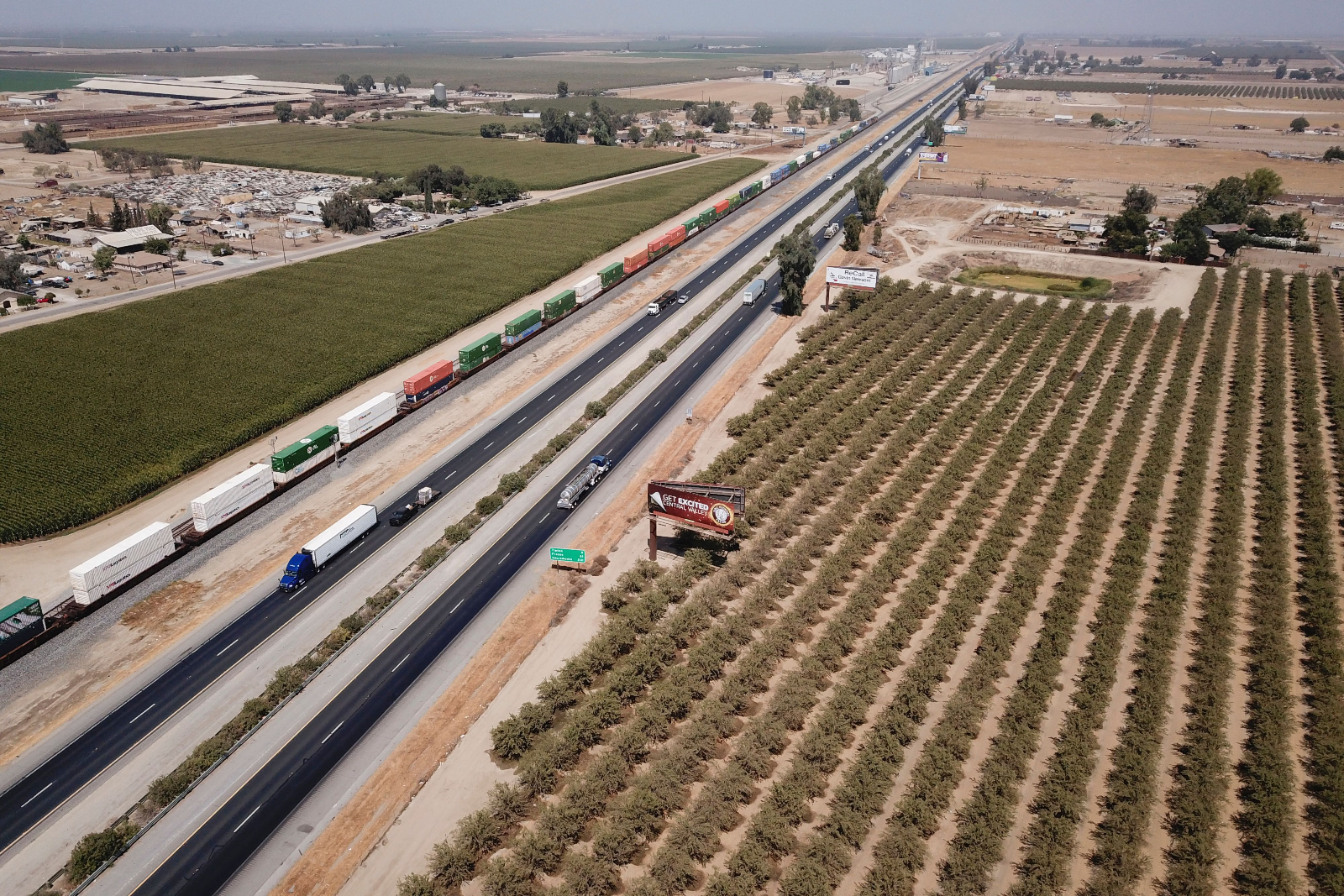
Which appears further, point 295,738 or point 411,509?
point 411,509

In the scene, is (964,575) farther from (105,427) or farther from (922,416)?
(105,427)

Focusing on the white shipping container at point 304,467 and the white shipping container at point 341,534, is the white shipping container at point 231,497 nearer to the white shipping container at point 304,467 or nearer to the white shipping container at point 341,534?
the white shipping container at point 304,467

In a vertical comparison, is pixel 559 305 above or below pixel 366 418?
above

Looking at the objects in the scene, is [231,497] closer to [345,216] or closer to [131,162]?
[345,216]

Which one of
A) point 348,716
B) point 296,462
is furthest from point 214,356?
point 348,716

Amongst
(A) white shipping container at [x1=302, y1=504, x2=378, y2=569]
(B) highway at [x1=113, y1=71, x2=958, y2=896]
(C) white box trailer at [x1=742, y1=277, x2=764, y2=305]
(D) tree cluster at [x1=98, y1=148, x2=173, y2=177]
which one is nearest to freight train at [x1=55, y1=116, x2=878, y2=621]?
(A) white shipping container at [x1=302, y1=504, x2=378, y2=569]
